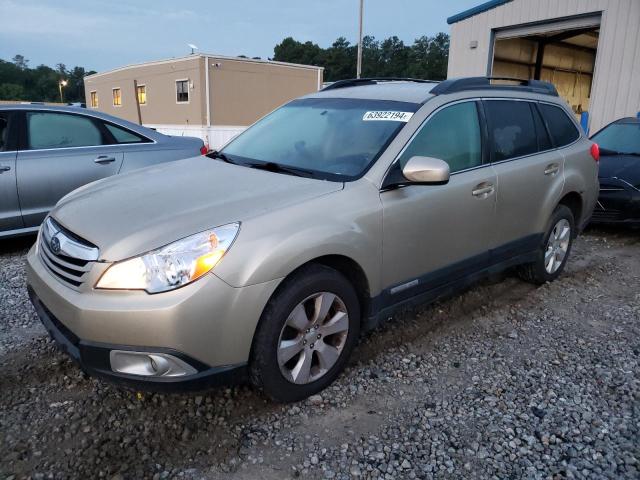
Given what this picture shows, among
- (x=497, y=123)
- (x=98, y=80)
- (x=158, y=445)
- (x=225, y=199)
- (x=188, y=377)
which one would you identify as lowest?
(x=158, y=445)

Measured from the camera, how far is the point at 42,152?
5.12m

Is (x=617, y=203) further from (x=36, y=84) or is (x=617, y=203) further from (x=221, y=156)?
(x=36, y=84)

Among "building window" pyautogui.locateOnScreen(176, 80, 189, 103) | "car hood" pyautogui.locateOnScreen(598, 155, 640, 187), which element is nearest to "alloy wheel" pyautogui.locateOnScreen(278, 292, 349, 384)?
"car hood" pyautogui.locateOnScreen(598, 155, 640, 187)

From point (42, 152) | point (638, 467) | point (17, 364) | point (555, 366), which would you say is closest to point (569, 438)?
point (638, 467)

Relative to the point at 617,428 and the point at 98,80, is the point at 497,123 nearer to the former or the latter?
the point at 617,428

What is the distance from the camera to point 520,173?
3889mm

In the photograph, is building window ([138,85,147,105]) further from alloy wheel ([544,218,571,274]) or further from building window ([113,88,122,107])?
alloy wheel ([544,218,571,274])

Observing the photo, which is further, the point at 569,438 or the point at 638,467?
the point at 569,438

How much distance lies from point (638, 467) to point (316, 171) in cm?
223

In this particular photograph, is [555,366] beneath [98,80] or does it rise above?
beneath

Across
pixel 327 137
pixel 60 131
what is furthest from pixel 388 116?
pixel 60 131

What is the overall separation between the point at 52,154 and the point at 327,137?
10.9 ft

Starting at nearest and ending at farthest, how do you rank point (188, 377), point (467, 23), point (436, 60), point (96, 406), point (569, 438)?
point (188, 377)
point (569, 438)
point (96, 406)
point (467, 23)
point (436, 60)

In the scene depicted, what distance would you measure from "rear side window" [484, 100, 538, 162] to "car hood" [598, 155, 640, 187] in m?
3.02
